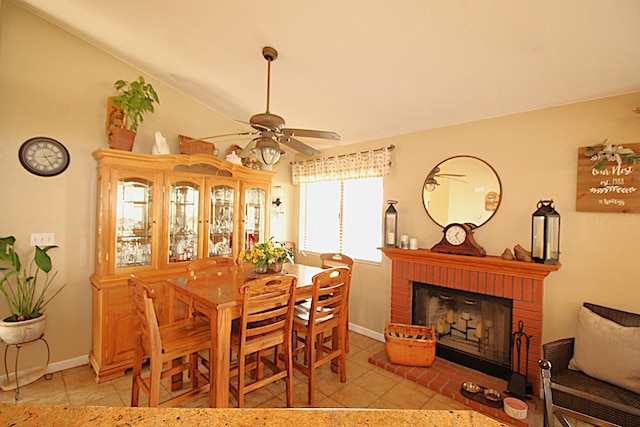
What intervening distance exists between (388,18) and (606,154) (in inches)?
74.3

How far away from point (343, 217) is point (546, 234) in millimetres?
2211

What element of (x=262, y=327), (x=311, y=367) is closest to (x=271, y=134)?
(x=262, y=327)

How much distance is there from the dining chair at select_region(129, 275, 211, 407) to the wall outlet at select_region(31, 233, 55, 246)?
53.2 inches

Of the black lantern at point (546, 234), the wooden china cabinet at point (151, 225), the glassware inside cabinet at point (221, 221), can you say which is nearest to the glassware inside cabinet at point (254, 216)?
the wooden china cabinet at point (151, 225)

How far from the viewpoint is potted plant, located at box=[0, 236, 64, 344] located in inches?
89.3

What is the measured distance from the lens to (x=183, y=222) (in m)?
3.21

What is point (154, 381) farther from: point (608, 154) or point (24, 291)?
point (608, 154)

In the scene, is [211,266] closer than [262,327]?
No

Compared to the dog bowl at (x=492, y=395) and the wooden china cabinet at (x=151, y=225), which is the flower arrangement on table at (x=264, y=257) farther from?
the dog bowl at (x=492, y=395)

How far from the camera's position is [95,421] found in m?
0.67

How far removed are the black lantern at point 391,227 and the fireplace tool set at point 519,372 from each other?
1.32m

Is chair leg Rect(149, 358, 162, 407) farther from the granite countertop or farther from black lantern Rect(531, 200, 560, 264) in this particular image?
black lantern Rect(531, 200, 560, 264)

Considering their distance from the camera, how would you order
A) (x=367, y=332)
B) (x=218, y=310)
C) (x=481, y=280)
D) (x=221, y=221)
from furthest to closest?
(x=367, y=332) → (x=221, y=221) → (x=481, y=280) → (x=218, y=310)

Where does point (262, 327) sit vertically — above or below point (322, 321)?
above
